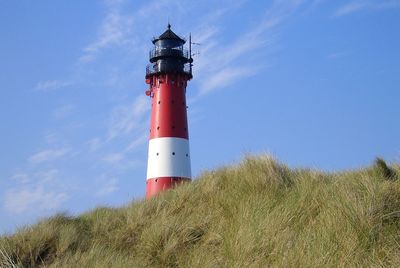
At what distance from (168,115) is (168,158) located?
6.09ft

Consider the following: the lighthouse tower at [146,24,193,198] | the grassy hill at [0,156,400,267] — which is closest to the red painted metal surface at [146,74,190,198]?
the lighthouse tower at [146,24,193,198]

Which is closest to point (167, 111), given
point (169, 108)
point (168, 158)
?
point (169, 108)

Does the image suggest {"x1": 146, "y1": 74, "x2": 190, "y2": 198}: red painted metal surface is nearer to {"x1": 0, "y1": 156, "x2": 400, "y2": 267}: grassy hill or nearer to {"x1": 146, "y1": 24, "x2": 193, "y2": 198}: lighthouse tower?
{"x1": 146, "y1": 24, "x2": 193, "y2": 198}: lighthouse tower

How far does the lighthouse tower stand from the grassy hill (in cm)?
1145

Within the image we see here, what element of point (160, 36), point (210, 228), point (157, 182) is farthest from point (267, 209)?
point (160, 36)

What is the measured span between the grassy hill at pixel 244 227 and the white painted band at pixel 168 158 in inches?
459

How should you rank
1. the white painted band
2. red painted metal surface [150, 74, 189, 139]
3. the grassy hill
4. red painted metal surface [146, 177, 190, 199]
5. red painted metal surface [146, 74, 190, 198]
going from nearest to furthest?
1. the grassy hill
2. red painted metal surface [146, 177, 190, 199]
3. the white painted band
4. red painted metal surface [146, 74, 190, 198]
5. red painted metal surface [150, 74, 189, 139]

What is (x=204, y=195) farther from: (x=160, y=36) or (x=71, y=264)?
(x=160, y=36)

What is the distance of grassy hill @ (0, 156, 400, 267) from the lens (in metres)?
4.62

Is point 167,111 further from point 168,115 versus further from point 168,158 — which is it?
point 168,158

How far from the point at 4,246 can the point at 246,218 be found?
10.5ft

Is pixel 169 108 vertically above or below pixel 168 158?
above

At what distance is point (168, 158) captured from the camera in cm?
1975

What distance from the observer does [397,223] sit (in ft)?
16.1
